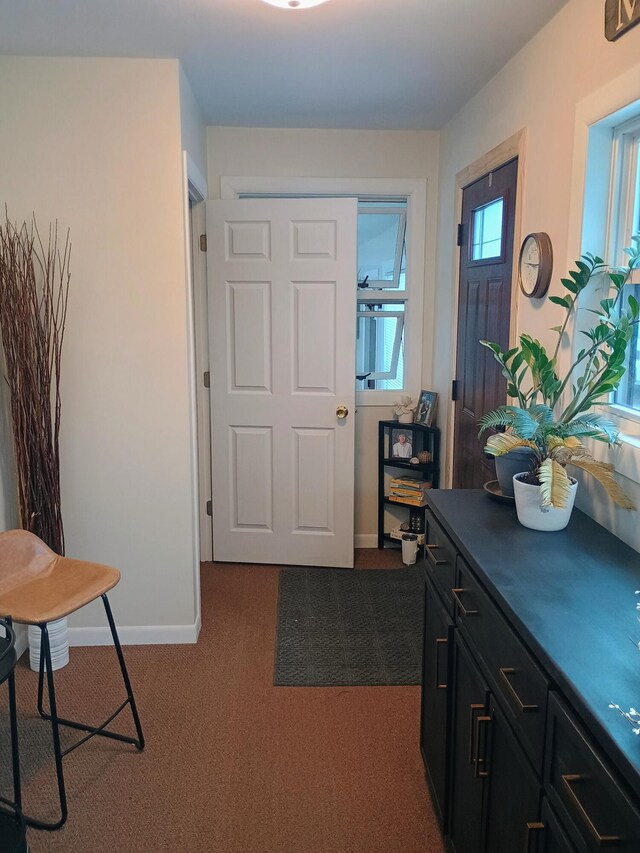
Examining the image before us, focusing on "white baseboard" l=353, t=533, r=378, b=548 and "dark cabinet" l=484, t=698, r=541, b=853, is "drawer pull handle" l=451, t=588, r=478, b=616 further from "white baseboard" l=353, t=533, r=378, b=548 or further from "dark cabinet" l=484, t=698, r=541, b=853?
"white baseboard" l=353, t=533, r=378, b=548

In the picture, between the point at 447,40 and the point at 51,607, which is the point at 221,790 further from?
the point at 447,40

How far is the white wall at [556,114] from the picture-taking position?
1.85 m

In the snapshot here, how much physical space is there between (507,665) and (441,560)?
1.82 feet

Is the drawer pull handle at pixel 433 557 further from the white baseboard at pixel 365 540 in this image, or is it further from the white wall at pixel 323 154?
the white wall at pixel 323 154

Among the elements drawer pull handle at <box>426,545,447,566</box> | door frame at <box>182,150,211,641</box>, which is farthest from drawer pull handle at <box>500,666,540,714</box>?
door frame at <box>182,150,211,641</box>

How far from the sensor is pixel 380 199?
382 centimetres

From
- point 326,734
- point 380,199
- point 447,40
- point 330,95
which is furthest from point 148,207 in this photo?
point 326,734

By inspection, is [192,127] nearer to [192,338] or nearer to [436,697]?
[192,338]

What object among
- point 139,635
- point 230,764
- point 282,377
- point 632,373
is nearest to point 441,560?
point 632,373

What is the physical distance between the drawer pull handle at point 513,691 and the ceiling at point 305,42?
6.42ft

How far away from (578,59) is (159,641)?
106 inches

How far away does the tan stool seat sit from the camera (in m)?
1.94

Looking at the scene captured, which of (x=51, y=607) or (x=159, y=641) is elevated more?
(x=51, y=607)

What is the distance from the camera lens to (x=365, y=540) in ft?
13.5
